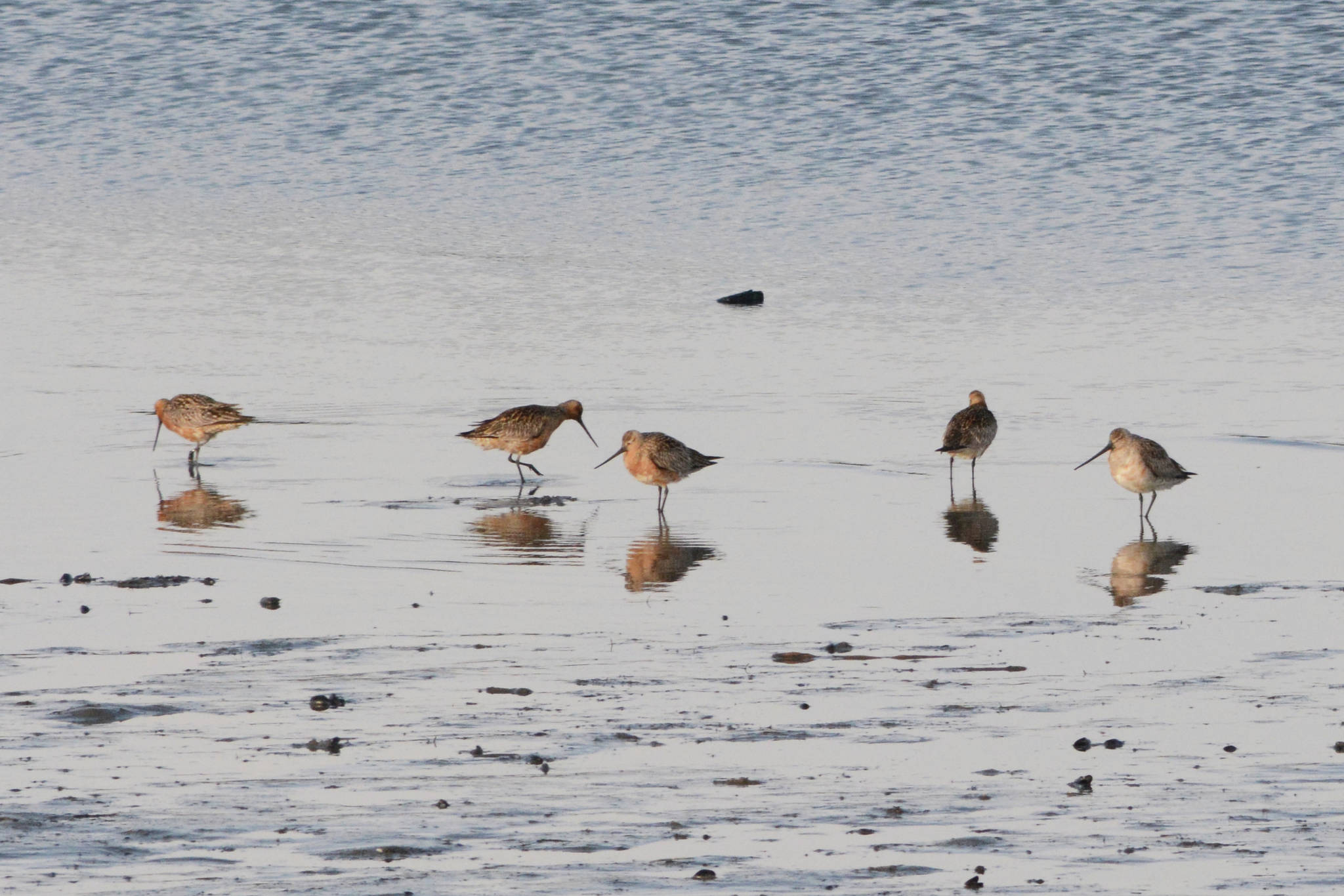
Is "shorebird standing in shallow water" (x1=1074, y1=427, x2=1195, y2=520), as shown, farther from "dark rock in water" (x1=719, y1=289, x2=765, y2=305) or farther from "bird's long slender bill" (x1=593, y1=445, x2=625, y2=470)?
"dark rock in water" (x1=719, y1=289, x2=765, y2=305)

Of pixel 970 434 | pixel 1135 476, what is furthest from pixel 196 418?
pixel 1135 476

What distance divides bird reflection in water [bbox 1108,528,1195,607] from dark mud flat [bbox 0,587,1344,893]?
40.3 inches

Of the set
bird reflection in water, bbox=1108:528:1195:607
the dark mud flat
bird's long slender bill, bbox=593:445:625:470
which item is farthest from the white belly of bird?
the dark mud flat

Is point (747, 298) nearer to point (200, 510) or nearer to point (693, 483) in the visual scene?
point (693, 483)

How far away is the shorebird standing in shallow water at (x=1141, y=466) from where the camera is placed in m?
14.0

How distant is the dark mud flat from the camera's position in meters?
7.00

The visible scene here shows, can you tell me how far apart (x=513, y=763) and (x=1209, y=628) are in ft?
13.1

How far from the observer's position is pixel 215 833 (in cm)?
730

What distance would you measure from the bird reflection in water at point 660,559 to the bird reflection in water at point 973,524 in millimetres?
1569

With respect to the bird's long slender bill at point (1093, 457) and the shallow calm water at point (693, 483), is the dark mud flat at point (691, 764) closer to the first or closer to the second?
the shallow calm water at point (693, 483)

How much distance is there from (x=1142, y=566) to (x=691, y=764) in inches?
194

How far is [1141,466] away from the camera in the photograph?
45.9ft

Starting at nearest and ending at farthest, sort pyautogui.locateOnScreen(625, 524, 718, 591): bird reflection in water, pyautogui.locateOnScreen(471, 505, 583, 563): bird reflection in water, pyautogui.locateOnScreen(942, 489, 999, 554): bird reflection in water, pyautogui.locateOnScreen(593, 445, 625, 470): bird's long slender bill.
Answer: pyautogui.locateOnScreen(625, 524, 718, 591): bird reflection in water < pyautogui.locateOnScreen(471, 505, 583, 563): bird reflection in water < pyautogui.locateOnScreen(942, 489, 999, 554): bird reflection in water < pyautogui.locateOnScreen(593, 445, 625, 470): bird's long slender bill

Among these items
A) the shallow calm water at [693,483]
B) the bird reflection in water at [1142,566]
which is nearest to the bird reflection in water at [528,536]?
the shallow calm water at [693,483]
